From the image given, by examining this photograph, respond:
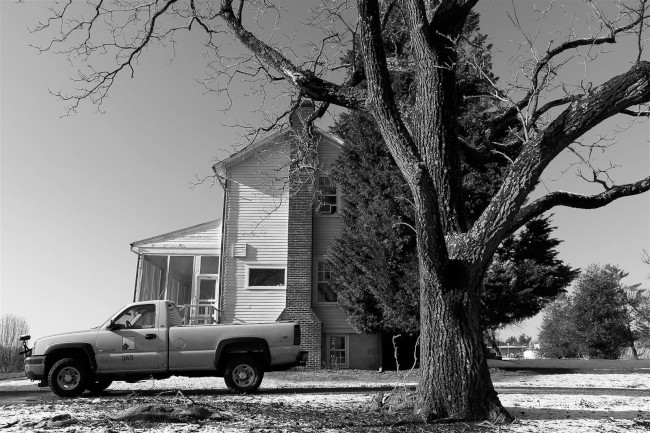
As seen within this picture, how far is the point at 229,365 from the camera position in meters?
12.7

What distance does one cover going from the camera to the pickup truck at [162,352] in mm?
12398

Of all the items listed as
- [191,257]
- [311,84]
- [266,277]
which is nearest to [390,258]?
[266,277]

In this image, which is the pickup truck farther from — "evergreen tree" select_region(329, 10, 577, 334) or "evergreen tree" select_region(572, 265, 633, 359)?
"evergreen tree" select_region(572, 265, 633, 359)

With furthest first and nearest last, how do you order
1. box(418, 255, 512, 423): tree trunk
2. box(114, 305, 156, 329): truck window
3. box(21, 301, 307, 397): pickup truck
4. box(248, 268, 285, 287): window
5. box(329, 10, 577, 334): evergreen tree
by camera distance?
1. box(248, 268, 285, 287): window
2. box(329, 10, 577, 334): evergreen tree
3. box(114, 305, 156, 329): truck window
4. box(21, 301, 307, 397): pickup truck
5. box(418, 255, 512, 423): tree trunk

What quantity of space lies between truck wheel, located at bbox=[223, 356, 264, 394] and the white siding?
897cm

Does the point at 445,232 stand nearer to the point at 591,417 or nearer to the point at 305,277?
the point at 591,417

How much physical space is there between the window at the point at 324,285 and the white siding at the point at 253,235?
51.6 inches

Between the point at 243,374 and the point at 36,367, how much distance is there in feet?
13.7

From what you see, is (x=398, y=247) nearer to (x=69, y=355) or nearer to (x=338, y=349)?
(x=338, y=349)

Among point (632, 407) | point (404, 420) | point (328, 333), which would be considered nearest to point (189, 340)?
point (404, 420)

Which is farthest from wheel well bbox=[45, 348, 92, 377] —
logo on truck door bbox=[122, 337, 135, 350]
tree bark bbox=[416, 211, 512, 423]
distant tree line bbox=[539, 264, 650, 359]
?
distant tree line bbox=[539, 264, 650, 359]

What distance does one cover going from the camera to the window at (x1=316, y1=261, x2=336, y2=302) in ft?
73.8

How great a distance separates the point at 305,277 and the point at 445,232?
14.1 m

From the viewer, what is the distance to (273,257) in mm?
22641
